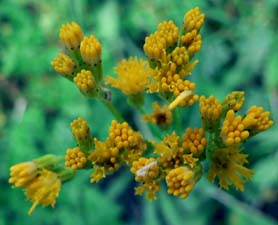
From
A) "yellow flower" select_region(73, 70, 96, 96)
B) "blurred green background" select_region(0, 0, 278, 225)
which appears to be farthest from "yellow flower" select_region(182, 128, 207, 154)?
"blurred green background" select_region(0, 0, 278, 225)

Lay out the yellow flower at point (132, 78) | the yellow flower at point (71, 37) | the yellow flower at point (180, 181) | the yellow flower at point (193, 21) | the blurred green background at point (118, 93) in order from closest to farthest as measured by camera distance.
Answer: the yellow flower at point (180, 181) < the yellow flower at point (193, 21) < the yellow flower at point (71, 37) < the yellow flower at point (132, 78) < the blurred green background at point (118, 93)

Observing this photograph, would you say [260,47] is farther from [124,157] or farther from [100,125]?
[124,157]

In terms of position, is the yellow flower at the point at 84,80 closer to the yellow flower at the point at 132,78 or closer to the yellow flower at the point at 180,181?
the yellow flower at the point at 132,78

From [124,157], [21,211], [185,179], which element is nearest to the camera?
[185,179]

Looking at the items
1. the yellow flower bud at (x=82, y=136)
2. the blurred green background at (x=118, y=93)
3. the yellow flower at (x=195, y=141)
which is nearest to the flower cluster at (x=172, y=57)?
the yellow flower at (x=195, y=141)

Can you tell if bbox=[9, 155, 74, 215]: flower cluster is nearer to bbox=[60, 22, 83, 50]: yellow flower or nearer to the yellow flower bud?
the yellow flower bud

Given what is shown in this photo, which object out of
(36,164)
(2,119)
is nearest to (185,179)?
(36,164)

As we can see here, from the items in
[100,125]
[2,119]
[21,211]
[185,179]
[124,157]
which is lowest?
[185,179]

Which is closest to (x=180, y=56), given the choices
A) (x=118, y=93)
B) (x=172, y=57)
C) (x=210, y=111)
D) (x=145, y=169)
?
(x=172, y=57)
